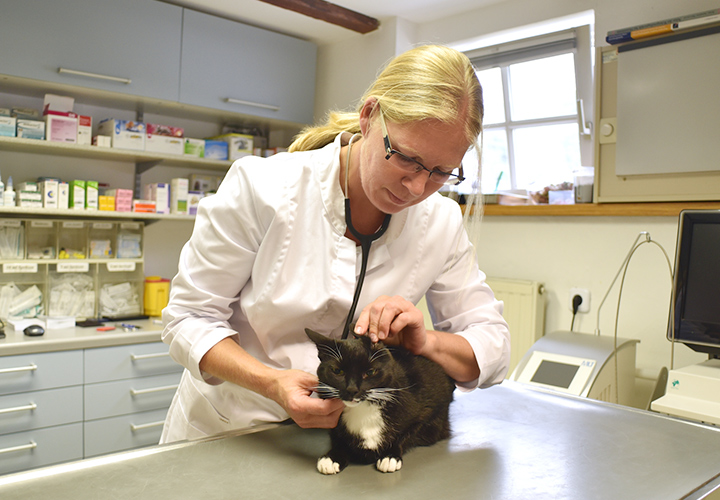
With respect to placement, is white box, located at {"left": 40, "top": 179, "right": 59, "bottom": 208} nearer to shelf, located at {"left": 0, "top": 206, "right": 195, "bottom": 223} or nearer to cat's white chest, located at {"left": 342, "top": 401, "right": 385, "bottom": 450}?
shelf, located at {"left": 0, "top": 206, "right": 195, "bottom": 223}

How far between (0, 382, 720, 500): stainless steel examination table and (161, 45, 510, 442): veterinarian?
8 cm

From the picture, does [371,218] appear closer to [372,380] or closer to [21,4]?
[372,380]

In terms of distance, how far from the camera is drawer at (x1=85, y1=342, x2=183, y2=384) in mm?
2469

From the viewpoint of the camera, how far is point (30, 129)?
2.59 metres

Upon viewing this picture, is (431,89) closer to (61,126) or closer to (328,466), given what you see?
(328,466)

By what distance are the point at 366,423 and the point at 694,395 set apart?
3.03 ft

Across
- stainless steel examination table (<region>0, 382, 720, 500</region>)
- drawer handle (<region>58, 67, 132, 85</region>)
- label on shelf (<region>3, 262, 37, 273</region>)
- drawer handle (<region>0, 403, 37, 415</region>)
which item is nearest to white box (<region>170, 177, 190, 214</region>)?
drawer handle (<region>58, 67, 132, 85</region>)

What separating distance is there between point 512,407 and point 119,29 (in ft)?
8.34

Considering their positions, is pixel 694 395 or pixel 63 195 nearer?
pixel 694 395

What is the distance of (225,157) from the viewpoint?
3.26 metres

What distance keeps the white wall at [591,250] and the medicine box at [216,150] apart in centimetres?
113

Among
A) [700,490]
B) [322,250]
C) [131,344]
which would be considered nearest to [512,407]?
[700,490]

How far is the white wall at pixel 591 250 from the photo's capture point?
84.9 inches

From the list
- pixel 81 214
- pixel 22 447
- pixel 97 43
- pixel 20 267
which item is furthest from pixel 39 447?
pixel 97 43
